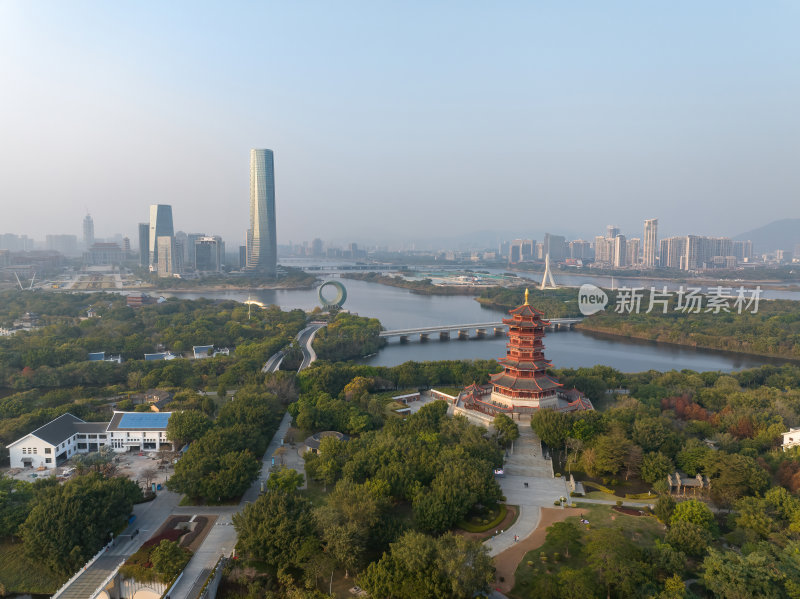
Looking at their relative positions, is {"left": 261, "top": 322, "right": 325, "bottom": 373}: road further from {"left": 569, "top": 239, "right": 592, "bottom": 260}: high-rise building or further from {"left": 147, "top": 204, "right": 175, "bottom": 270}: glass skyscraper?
{"left": 569, "top": 239, "right": 592, "bottom": 260}: high-rise building

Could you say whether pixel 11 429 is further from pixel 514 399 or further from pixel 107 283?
pixel 107 283

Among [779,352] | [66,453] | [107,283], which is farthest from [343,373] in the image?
[107,283]

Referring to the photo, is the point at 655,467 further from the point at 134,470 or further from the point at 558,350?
the point at 558,350

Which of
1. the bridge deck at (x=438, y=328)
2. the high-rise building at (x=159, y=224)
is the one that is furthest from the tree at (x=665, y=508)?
the high-rise building at (x=159, y=224)

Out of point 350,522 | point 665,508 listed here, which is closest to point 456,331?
point 665,508

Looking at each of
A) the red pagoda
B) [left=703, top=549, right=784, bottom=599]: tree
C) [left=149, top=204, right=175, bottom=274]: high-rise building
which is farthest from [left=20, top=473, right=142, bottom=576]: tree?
[left=149, top=204, right=175, bottom=274]: high-rise building

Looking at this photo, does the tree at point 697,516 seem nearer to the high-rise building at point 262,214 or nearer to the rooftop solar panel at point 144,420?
the rooftop solar panel at point 144,420
